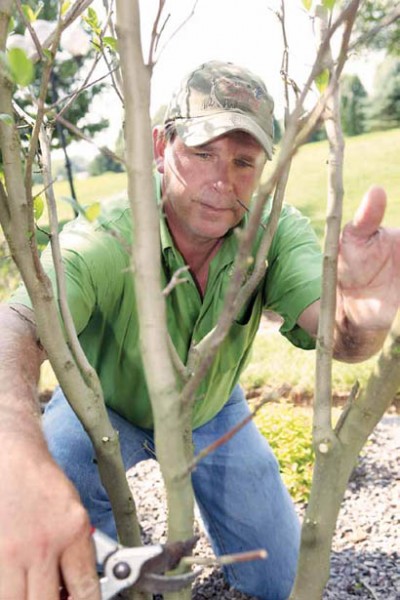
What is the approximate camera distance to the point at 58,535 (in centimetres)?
125

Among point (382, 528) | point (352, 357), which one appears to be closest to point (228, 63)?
point (352, 357)

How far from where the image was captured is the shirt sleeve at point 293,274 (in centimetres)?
244

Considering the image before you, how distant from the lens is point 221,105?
2.52m

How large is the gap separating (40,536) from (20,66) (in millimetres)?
792

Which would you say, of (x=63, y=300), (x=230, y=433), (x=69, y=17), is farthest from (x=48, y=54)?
(x=230, y=433)

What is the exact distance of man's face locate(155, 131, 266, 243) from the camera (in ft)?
7.92

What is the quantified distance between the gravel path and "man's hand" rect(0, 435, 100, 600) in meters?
1.87

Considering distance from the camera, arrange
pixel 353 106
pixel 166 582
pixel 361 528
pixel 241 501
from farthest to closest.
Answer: pixel 353 106, pixel 361 528, pixel 241 501, pixel 166 582

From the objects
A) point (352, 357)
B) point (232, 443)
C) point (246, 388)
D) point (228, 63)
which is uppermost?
point (228, 63)

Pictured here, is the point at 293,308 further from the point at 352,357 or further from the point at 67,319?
the point at 67,319

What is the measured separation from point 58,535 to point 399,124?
30.8m

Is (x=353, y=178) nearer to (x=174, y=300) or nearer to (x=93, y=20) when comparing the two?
(x=174, y=300)

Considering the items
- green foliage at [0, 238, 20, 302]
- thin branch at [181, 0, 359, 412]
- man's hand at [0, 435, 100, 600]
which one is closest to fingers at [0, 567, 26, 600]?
man's hand at [0, 435, 100, 600]

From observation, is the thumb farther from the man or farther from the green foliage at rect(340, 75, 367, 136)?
the green foliage at rect(340, 75, 367, 136)
